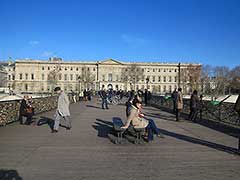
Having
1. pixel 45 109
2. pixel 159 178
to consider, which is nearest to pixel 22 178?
pixel 159 178

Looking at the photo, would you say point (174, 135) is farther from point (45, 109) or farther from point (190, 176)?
point (45, 109)

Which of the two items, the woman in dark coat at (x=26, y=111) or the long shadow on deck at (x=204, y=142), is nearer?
the long shadow on deck at (x=204, y=142)

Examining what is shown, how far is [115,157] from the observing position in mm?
8453

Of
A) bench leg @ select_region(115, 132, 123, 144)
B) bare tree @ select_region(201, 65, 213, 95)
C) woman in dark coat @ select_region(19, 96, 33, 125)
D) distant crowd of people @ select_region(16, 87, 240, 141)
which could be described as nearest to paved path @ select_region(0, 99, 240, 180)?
bench leg @ select_region(115, 132, 123, 144)

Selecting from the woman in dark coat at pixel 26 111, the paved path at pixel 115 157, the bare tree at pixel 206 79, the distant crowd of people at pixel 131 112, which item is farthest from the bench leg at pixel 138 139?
the bare tree at pixel 206 79

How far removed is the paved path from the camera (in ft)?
22.2

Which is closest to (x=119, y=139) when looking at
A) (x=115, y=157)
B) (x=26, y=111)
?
(x=115, y=157)

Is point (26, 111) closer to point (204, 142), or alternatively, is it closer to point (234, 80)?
point (204, 142)

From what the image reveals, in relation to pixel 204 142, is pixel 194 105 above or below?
above

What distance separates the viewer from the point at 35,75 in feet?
481

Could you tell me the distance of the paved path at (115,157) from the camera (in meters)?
6.76

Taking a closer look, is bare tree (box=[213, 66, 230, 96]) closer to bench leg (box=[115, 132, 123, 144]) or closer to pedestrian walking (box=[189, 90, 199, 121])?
pedestrian walking (box=[189, 90, 199, 121])

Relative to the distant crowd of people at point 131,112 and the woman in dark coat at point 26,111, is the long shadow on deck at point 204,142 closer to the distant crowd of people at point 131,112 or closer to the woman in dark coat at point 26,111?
the distant crowd of people at point 131,112

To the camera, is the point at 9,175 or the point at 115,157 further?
the point at 115,157
